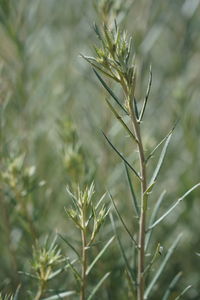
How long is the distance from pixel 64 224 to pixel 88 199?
0.62 m

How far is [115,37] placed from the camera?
0.59 m

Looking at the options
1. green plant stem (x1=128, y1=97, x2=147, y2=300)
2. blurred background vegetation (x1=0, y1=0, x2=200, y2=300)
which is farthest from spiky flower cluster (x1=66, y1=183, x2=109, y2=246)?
blurred background vegetation (x1=0, y1=0, x2=200, y2=300)

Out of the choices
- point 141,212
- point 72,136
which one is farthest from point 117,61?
point 72,136

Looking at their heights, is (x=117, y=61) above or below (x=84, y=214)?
above

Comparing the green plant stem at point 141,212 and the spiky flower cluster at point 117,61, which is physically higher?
the spiky flower cluster at point 117,61

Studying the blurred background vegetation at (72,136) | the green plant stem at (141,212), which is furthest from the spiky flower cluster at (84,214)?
the blurred background vegetation at (72,136)

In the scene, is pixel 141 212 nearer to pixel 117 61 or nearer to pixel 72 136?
pixel 117 61

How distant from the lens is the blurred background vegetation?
96 centimetres

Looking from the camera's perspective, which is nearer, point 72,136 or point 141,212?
point 141,212

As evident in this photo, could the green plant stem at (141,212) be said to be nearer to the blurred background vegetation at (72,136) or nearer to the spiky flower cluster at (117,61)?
the spiky flower cluster at (117,61)

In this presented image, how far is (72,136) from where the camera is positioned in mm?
969

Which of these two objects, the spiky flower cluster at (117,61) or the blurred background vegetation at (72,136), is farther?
the blurred background vegetation at (72,136)

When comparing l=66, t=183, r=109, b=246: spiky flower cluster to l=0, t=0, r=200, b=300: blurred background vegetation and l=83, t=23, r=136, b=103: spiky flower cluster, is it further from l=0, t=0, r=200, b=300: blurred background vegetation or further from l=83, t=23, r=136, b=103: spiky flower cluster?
l=0, t=0, r=200, b=300: blurred background vegetation

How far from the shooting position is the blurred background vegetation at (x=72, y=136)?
96 cm
